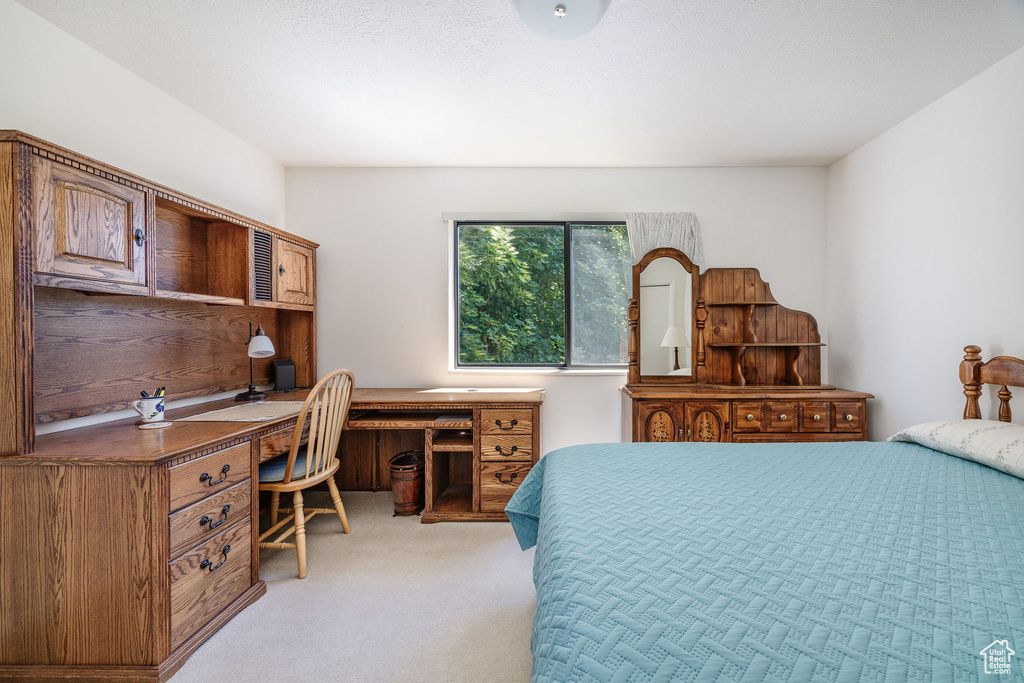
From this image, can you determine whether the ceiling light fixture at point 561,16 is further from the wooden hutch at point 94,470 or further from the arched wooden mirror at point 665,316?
the arched wooden mirror at point 665,316

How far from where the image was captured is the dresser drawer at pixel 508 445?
2941 millimetres

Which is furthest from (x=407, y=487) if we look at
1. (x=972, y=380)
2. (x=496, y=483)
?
(x=972, y=380)

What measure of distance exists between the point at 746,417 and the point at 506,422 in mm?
1580

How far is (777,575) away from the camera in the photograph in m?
0.93

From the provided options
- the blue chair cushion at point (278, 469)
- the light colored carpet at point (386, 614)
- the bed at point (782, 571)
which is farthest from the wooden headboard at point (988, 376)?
the blue chair cushion at point (278, 469)

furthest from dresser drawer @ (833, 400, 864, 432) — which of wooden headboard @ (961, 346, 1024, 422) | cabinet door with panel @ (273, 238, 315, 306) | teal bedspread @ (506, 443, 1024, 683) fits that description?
cabinet door with panel @ (273, 238, 315, 306)

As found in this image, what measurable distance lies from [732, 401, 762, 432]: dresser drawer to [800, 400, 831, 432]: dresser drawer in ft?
0.91

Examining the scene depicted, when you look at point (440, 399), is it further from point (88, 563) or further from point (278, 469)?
point (88, 563)

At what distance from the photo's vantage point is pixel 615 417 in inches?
139

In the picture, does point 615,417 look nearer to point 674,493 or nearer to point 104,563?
point 674,493

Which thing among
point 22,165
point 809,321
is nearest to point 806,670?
point 22,165

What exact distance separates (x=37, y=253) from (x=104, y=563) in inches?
43.2

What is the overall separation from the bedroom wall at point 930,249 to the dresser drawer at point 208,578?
3.63 meters

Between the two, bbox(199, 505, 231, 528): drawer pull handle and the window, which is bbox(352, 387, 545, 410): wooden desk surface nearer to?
the window
